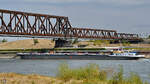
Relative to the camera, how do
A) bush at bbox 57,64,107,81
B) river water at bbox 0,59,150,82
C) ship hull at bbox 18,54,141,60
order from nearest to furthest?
bush at bbox 57,64,107,81, river water at bbox 0,59,150,82, ship hull at bbox 18,54,141,60

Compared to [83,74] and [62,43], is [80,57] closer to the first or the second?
[62,43]

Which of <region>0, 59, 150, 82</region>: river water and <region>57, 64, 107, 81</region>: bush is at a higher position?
<region>57, 64, 107, 81</region>: bush

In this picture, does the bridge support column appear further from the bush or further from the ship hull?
the bush

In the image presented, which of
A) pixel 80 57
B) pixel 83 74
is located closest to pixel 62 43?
pixel 80 57

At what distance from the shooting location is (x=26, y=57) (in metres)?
134

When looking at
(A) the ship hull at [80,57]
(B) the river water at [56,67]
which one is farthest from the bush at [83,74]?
(A) the ship hull at [80,57]

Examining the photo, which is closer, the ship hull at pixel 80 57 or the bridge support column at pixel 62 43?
the ship hull at pixel 80 57

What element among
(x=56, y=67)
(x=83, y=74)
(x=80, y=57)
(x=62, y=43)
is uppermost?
(x=83, y=74)

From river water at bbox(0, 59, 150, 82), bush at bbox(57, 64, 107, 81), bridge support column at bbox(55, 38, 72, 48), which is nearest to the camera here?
bush at bbox(57, 64, 107, 81)

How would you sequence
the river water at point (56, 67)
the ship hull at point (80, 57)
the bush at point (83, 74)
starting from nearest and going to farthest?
the bush at point (83, 74) → the river water at point (56, 67) → the ship hull at point (80, 57)

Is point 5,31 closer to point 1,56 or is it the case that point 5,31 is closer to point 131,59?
point 1,56

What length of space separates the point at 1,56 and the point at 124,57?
69197 mm

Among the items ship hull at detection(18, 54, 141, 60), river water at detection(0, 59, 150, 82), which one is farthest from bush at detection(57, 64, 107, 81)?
ship hull at detection(18, 54, 141, 60)

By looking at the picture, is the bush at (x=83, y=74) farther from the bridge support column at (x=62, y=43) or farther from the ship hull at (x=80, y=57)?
the bridge support column at (x=62, y=43)
